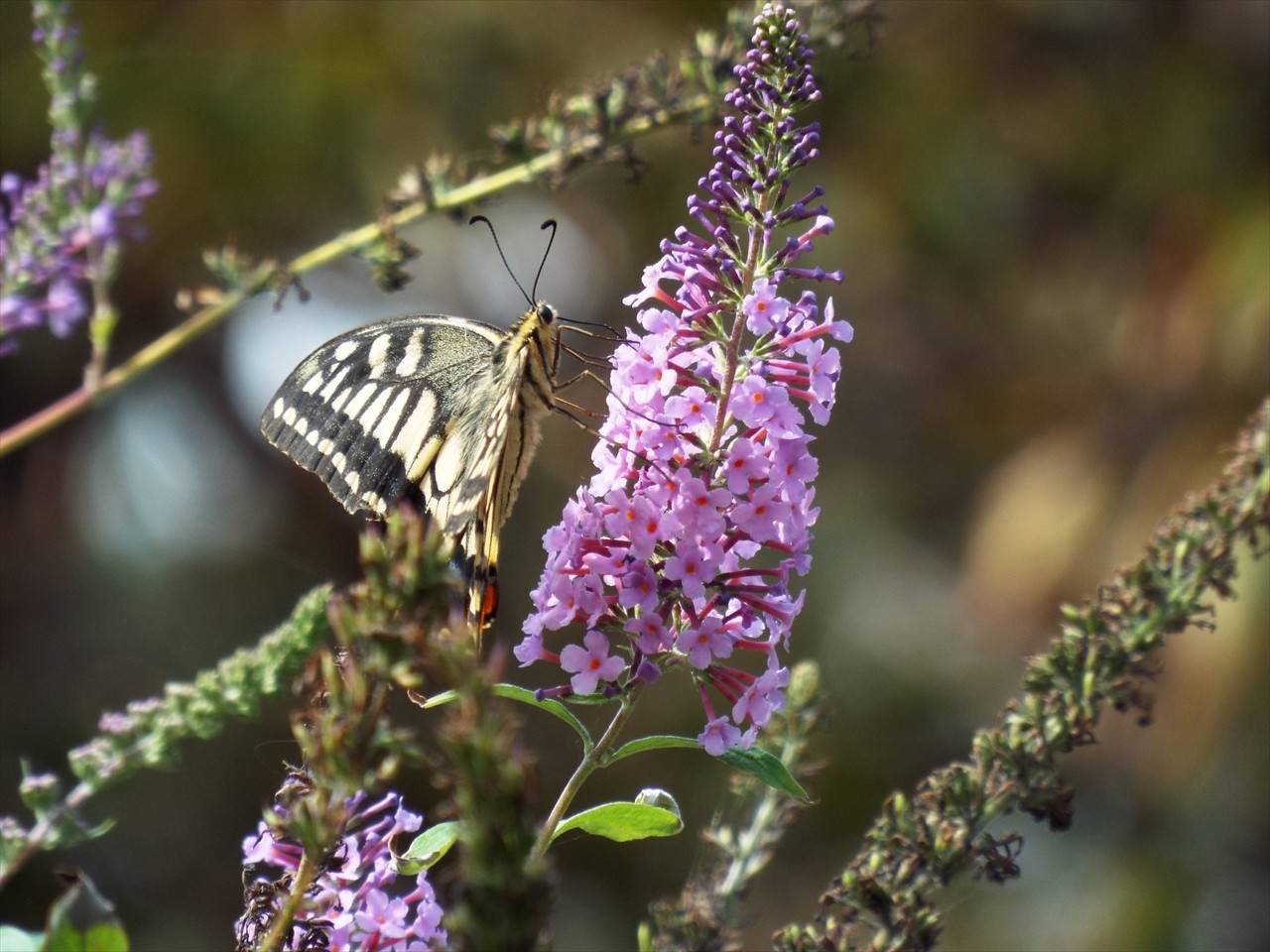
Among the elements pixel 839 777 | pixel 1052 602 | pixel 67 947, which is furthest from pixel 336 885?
pixel 839 777

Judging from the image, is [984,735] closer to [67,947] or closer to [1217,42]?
[67,947]

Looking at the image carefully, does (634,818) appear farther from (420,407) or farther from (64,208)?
(420,407)

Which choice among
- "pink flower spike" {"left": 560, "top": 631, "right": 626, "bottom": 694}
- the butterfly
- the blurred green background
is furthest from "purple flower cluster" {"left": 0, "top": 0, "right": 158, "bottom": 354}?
the blurred green background

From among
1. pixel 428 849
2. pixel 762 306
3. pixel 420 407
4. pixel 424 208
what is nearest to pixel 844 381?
pixel 420 407

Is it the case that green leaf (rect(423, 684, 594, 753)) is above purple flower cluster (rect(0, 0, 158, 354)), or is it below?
below

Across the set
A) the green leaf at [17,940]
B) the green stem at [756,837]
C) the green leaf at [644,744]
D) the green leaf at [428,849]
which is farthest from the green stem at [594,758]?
the green leaf at [17,940]

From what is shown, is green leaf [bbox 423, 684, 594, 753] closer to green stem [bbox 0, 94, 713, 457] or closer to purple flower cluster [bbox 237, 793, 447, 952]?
purple flower cluster [bbox 237, 793, 447, 952]
